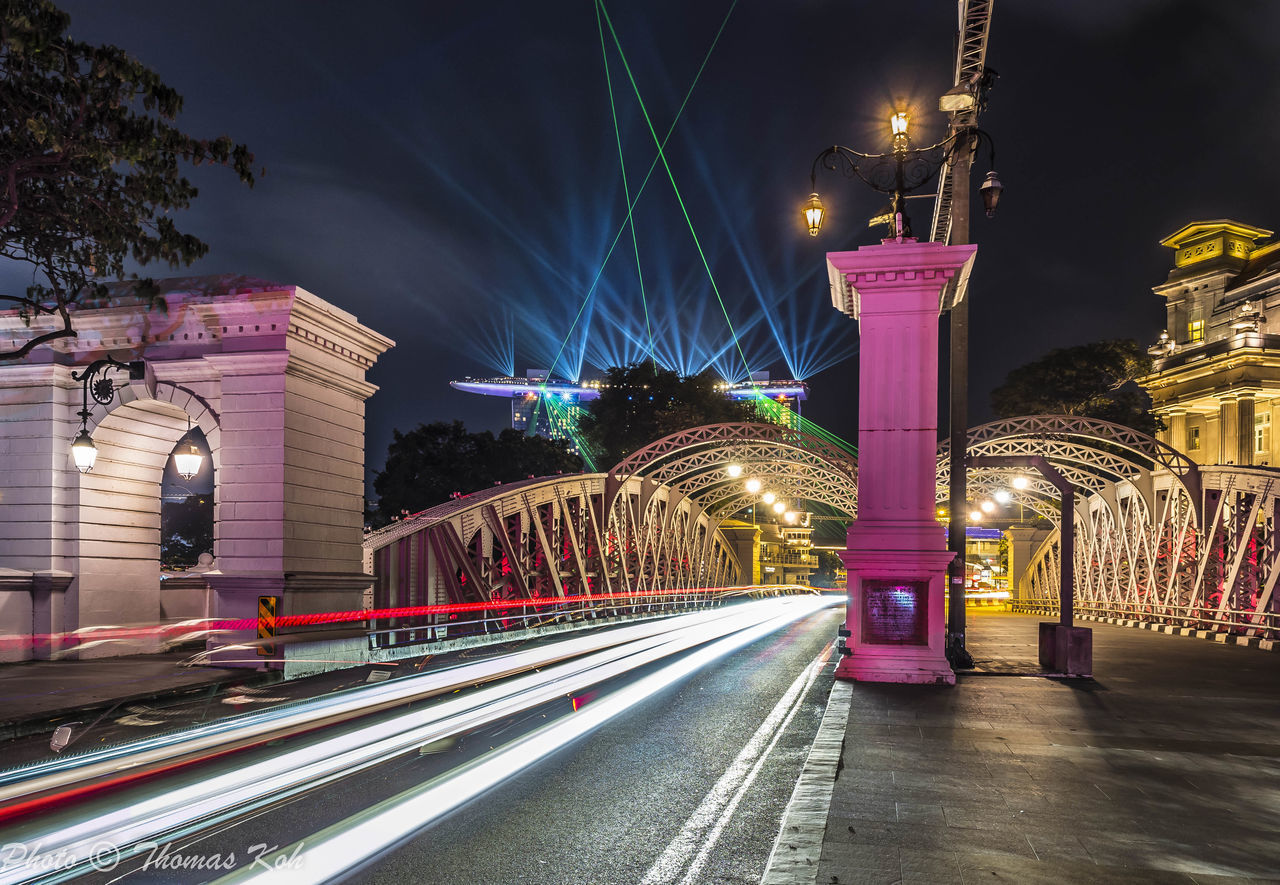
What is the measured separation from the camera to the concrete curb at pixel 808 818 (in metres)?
5.21

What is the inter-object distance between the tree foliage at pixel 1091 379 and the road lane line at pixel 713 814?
51353mm

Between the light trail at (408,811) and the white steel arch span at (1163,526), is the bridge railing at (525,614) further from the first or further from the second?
the white steel arch span at (1163,526)

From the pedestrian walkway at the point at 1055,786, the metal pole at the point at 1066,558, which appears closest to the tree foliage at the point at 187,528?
the metal pole at the point at 1066,558

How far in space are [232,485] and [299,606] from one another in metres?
2.23

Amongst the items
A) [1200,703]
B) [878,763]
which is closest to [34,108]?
[878,763]

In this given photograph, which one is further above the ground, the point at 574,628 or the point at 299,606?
the point at 299,606

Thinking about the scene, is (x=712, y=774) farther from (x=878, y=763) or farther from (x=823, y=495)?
(x=823, y=495)

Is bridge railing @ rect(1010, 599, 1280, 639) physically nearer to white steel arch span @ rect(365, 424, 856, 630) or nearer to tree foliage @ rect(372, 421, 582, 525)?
white steel arch span @ rect(365, 424, 856, 630)

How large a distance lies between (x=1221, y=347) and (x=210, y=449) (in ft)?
174

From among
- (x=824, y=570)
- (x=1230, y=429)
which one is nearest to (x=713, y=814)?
(x=1230, y=429)

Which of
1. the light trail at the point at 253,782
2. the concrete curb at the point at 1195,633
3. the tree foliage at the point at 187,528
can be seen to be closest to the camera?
the light trail at the point at 253,782

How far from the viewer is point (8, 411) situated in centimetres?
1689

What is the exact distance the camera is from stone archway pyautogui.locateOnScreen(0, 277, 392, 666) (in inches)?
606

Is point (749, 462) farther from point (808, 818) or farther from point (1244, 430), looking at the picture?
point (808, 818)
